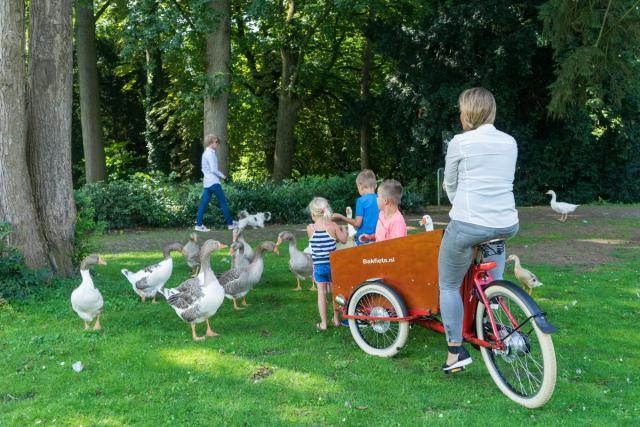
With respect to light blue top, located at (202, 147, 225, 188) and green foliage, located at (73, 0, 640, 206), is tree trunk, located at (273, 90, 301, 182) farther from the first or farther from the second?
light blue top, located at (202, 147, 225, 188)

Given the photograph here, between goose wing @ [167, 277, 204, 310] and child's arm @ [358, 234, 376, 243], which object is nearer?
goose wing @ [167, 277, 204, 310]

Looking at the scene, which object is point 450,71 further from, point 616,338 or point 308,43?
point 616,338

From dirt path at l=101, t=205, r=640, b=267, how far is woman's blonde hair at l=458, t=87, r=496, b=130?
6.07m

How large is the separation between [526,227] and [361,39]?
14235mm

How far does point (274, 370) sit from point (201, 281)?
4.80 feet

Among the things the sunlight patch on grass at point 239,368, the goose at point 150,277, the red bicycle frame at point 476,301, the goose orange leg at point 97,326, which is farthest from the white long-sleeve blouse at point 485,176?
the goose at point 150,277

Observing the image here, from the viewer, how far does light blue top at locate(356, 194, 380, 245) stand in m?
6.47

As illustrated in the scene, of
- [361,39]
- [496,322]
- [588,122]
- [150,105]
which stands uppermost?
[361,39]

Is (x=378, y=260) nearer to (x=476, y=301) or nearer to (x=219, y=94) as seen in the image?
(x=476, y=301)

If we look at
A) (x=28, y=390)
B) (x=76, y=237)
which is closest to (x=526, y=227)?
(x=76, y=237)

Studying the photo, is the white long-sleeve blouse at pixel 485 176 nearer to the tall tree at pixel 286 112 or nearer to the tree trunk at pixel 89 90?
the tall tree at pixel 286 112

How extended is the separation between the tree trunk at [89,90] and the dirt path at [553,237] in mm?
6845

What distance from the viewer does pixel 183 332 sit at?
20.6 feet

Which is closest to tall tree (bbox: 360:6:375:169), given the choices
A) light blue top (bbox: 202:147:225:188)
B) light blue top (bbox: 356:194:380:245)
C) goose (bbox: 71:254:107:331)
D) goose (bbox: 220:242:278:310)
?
light blue top (bbox: 202:147:225:188)
